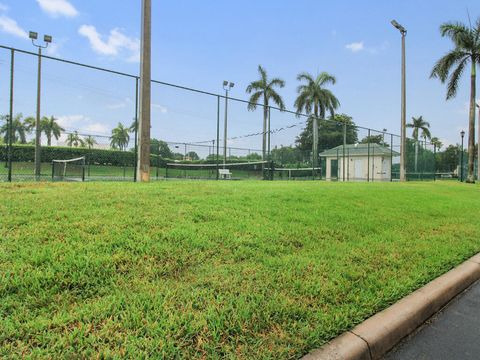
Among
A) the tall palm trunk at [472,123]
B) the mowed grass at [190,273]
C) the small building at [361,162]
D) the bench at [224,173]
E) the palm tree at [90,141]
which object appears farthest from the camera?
the small building at [361,162]

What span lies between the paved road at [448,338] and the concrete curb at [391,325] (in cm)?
6

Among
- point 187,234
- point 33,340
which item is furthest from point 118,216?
point 33,340

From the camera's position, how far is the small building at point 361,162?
23203 mm

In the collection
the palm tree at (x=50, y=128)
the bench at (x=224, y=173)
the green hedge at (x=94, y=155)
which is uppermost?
the palm tree at (x=50, y=128)

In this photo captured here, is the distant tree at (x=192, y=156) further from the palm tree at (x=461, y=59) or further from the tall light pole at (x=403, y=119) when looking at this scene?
the palm tree at (x=461, y=59)

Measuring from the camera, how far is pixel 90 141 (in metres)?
14.9

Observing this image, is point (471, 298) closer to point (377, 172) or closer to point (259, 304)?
point (259, 304)

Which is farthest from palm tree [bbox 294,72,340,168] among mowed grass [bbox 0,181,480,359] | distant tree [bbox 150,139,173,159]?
mowed grass [bbox 0,181,480,359]

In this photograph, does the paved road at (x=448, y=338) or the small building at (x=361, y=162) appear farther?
the small building at (x=361, y=162)

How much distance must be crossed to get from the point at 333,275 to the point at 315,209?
99.9 inches

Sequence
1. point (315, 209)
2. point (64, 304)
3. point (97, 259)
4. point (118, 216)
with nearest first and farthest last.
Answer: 1. point (64, 304)
2. point (97, 259)
3. point (118, 216)
4. point (315, 209)

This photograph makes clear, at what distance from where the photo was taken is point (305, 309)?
87.9 inches

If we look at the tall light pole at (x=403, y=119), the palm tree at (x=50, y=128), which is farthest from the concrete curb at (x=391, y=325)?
the tall light pole at (x=403, y=119)

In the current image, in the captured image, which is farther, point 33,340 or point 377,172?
point 377,172
